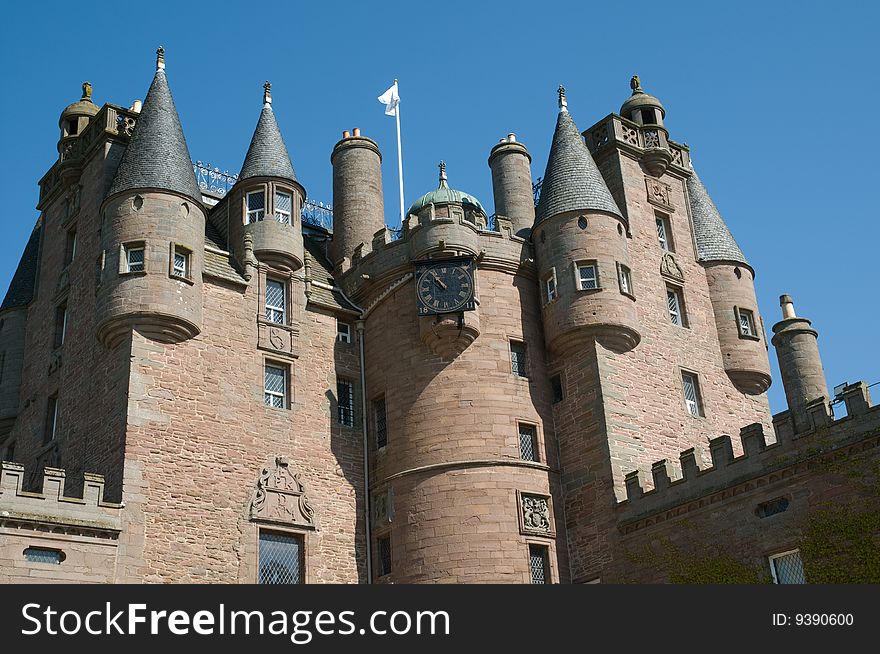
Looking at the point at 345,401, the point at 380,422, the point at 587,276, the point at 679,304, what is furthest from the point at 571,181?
the point at 345,401

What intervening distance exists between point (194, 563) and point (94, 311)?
28.1 ft

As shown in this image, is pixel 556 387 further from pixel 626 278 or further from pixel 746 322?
pixel 746 322

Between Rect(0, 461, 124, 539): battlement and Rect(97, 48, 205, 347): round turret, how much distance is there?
4962 mm

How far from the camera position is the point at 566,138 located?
37.1 m

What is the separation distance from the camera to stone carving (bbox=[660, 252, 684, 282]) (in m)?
37.2

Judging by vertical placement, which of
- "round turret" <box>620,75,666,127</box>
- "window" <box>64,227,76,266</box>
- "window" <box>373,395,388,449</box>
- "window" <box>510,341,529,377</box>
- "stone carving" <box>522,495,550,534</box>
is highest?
"round turret" <box>620,75,666,127</box>

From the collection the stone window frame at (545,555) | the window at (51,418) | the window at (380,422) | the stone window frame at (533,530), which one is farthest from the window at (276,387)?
the stone window frame at (545,555)

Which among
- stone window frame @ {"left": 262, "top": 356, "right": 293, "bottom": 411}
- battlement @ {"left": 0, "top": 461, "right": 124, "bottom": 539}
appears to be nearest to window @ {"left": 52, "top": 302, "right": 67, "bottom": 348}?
stone window frame @ {"left": 262, "top": 356, "right": 293, "bottom": 411}

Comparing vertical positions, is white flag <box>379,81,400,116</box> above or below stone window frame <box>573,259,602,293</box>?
above

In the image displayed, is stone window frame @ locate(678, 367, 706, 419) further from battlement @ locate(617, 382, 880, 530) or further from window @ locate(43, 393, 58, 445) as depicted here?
window @ locate(43, 393, 58, 445)

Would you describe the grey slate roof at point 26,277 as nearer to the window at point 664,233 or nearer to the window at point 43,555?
the window at point 43,555

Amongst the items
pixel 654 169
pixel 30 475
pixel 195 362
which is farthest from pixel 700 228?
pixel 30 475

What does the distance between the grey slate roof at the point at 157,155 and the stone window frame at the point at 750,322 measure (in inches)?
717

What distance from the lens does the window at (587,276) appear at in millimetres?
34000
